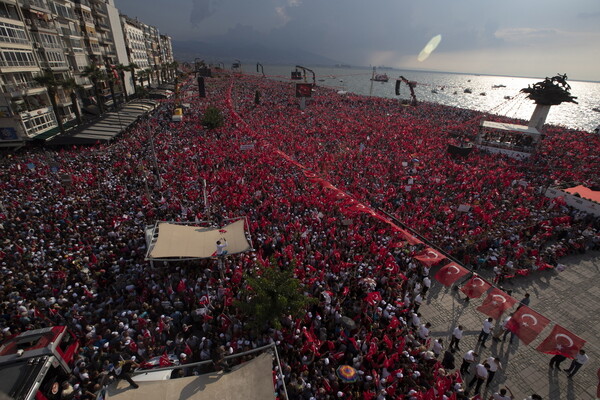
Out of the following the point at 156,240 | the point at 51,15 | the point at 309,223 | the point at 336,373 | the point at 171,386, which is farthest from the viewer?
the point at 51,15

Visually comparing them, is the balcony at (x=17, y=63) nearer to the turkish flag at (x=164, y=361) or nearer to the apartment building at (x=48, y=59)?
the apartment building at (x=48, y=59)

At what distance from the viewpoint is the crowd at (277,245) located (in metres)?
10.1

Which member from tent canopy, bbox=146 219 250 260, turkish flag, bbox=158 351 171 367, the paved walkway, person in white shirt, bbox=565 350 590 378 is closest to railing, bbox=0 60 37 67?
tent canopy, bbox=146 219 250 260

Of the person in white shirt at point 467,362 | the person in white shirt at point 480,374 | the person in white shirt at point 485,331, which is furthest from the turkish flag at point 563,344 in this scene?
the person in white shirt at point 467,362

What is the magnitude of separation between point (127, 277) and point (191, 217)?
552 centimetres

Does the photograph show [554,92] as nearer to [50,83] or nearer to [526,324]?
[526,324]

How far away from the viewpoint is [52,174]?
2286 cm

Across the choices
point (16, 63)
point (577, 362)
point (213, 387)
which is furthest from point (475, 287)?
point (16, 63)

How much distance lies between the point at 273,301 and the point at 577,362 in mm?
10818

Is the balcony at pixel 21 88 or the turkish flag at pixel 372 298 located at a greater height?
the balcony at pixel 21 88

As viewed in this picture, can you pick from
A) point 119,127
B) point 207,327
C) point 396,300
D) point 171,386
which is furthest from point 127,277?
point 119,127

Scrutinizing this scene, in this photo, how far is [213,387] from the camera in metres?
7.84

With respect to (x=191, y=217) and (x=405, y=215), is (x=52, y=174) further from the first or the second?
(x=405, y=215)

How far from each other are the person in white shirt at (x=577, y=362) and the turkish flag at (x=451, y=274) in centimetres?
419
